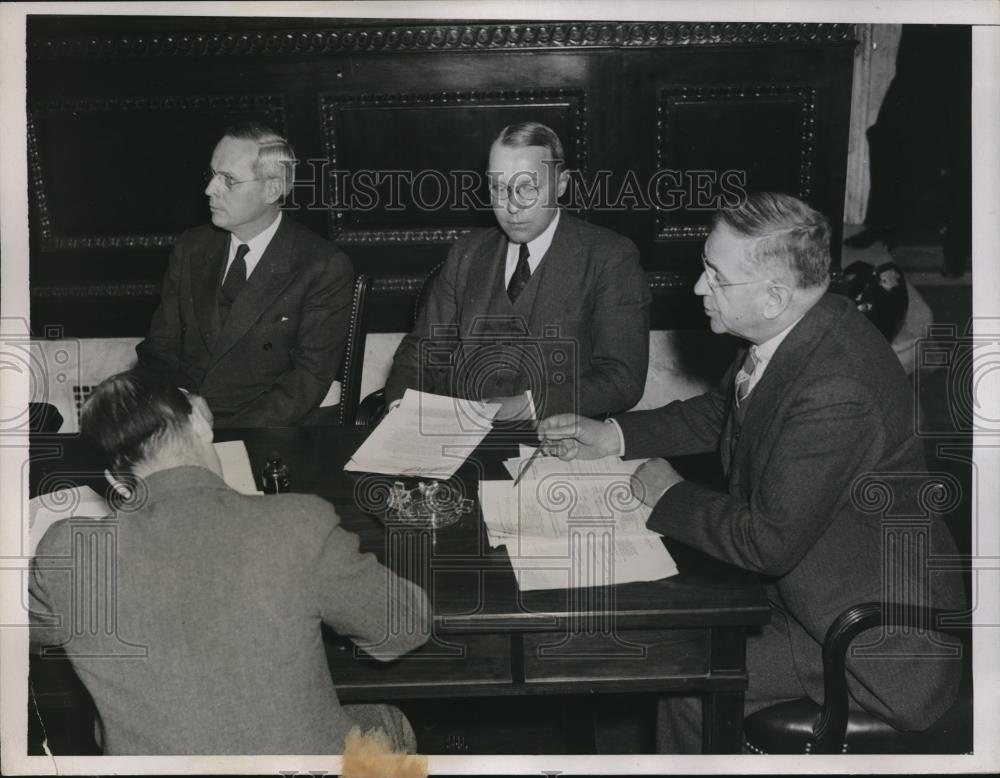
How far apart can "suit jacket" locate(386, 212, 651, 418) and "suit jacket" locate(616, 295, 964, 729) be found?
725 millimetres

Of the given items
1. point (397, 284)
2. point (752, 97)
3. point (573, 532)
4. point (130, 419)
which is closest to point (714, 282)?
point (573, 532)

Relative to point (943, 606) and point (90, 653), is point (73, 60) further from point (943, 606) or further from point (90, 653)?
point (943, 606)

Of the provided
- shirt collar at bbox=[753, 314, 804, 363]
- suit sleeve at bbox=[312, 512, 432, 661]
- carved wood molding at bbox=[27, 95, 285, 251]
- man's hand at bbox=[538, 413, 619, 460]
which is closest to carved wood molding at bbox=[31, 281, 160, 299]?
carved wood molding at bbox=[27, 95, 285, 251]

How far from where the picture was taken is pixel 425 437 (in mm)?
2414

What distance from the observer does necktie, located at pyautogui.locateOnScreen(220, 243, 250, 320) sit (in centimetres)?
318

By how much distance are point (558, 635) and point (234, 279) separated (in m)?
1.84

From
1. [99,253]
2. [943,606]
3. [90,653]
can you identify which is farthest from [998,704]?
[99,253]

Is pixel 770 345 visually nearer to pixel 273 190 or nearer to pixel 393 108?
pixel 273 190

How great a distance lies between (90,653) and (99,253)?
9.35 ft

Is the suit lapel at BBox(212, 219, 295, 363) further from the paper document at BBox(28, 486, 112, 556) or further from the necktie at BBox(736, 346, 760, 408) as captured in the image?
the necktie at BBox(736, 346, 760, 408)

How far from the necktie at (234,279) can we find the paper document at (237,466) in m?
0.88

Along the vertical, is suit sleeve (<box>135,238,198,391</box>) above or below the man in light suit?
above

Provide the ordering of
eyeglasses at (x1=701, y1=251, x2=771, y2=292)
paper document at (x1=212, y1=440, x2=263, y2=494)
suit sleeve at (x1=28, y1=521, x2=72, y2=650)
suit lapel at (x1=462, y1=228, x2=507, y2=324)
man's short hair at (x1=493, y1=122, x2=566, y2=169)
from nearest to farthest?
suit sleeve at (x1=28, y1=521, x2=72, y2=650) → eyeglasses at (x1=701, y1=251, x2=771, y2=292) → paper document at (x1=212, y1=440, x2=263, y2=494) → man's short hair at (x1=493, y1=122, x2=566, y2=169) → suit lapel at (x1=462, y1=228, x2=507, y2=324)

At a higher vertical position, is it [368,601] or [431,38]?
[431,38]
